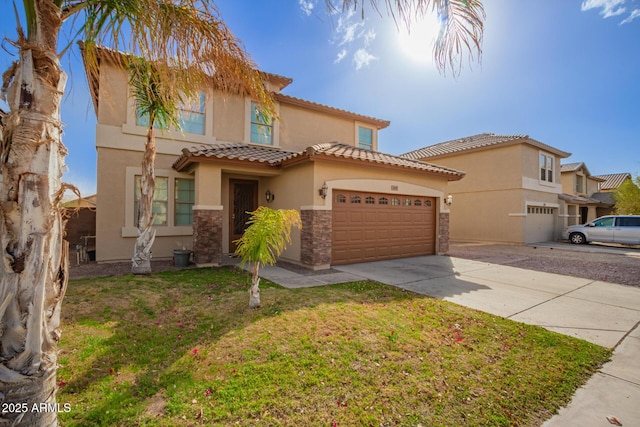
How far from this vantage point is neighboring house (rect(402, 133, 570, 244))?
17.5m

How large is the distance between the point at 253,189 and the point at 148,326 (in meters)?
7.87

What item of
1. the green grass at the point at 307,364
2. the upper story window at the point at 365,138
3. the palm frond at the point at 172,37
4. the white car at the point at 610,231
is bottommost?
the green grass at the point at 307,364

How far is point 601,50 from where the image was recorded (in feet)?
32.3

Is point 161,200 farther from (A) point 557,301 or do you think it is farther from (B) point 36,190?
(A) point 557,301

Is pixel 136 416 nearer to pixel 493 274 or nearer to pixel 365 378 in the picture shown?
pixel 365 378

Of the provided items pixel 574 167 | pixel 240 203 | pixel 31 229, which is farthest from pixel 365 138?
pixel 574 167

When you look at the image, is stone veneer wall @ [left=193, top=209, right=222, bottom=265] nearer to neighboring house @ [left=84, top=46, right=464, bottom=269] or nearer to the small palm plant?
neighboring house @ [left=84, top=46, right=464, bottom=269]

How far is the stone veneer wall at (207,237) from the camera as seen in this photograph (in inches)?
354

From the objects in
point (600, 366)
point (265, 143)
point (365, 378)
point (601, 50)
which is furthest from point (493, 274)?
point (265, 143)

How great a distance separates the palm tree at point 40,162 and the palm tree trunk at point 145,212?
6120 mm

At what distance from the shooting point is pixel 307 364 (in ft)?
11.3

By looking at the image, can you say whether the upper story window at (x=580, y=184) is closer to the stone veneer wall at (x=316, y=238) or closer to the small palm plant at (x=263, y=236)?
the stone veneer wall at (x=316, y=238)

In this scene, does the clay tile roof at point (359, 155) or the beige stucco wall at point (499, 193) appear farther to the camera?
the beige stucco wall at point (499, 193)

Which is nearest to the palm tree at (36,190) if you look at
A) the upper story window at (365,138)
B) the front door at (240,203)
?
the front door at (240,203)
